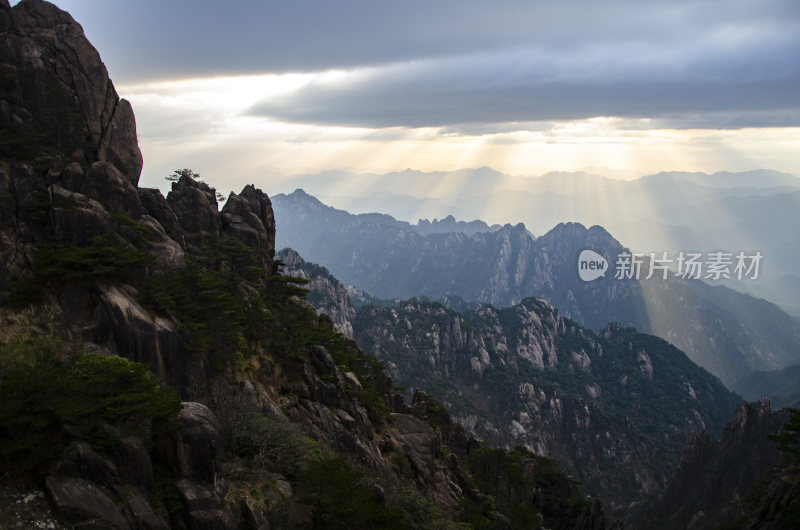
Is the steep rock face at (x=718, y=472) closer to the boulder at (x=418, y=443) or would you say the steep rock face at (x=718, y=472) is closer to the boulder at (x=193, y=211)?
the boulder at (x=418, y=443)

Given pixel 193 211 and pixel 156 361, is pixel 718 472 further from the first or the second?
pixel 156 361

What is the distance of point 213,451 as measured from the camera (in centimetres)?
2905

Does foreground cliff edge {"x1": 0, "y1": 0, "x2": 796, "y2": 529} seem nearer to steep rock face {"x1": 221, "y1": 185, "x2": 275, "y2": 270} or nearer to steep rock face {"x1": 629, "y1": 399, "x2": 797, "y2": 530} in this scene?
steep rock face {"x1": 221, "y1": 185, "x2": 275, "y2": 270}

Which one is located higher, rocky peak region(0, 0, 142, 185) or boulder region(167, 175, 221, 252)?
rocky peak region(0, 0, 142, 185)

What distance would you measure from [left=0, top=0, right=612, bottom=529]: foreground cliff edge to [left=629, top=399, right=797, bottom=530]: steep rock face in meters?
68.1

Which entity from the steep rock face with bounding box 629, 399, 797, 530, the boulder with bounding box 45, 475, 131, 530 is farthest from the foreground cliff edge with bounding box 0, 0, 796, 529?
Answer: the steep rock face with bounding box 629, 399, 797, 530

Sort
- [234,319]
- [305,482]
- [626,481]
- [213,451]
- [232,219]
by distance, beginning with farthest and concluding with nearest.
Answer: [626,481] < [232,219] < [234,319] < [305,482] < [213,451]

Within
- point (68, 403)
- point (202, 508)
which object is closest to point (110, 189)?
→ point (68, 403)

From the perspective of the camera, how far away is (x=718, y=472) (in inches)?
4828

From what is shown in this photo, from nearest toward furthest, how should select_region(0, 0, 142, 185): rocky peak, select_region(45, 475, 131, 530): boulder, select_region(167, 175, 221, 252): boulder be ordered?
select_region(45, 475, 131, 530): boulder → select_region(0, 0, 142, 185): rocky peak → select_region(167, 175, 221, 252): boulder

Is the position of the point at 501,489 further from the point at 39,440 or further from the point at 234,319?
the point at 39,440

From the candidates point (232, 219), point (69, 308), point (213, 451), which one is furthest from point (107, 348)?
point (232, 219)

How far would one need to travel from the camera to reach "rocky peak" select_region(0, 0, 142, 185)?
46438mm

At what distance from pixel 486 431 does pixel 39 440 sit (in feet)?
553
